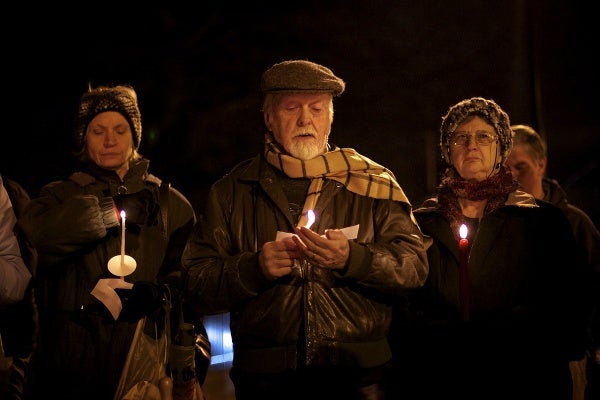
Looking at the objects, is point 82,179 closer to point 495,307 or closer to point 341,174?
point 341,174

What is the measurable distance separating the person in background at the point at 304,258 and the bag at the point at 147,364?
472 mm

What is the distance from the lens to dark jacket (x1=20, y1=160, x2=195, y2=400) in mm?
3791

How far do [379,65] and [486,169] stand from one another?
3879mm

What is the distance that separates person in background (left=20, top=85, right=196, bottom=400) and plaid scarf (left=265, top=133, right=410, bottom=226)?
0.96m

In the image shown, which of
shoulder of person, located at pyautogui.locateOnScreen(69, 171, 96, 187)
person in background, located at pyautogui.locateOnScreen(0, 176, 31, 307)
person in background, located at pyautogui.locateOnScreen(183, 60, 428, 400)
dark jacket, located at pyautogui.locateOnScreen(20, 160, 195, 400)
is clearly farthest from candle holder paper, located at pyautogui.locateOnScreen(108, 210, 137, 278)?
shoulder of person, located at pyautogui.locateOnScreen(69, 171, 96, 187)

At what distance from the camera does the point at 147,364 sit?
3.67 meters

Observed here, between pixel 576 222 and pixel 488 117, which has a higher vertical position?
pixel 488 117

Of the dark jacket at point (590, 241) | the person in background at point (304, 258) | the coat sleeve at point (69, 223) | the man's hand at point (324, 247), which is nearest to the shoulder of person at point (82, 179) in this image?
the coat sleeve at point (69, 223)

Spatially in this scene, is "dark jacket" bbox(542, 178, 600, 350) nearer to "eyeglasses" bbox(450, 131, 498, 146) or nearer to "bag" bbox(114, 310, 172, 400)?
"eyeglasses" bbox(450, 131, 498, 146)

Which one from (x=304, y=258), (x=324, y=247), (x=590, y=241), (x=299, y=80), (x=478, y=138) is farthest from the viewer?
(x=590, y=241)

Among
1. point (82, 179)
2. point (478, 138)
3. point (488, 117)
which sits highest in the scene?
point (488, 117)

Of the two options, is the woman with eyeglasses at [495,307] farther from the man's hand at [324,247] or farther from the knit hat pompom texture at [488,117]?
Result: the man's hand at [324,247]

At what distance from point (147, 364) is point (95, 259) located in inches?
26.4

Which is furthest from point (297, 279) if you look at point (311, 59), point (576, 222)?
point (311, 59)
